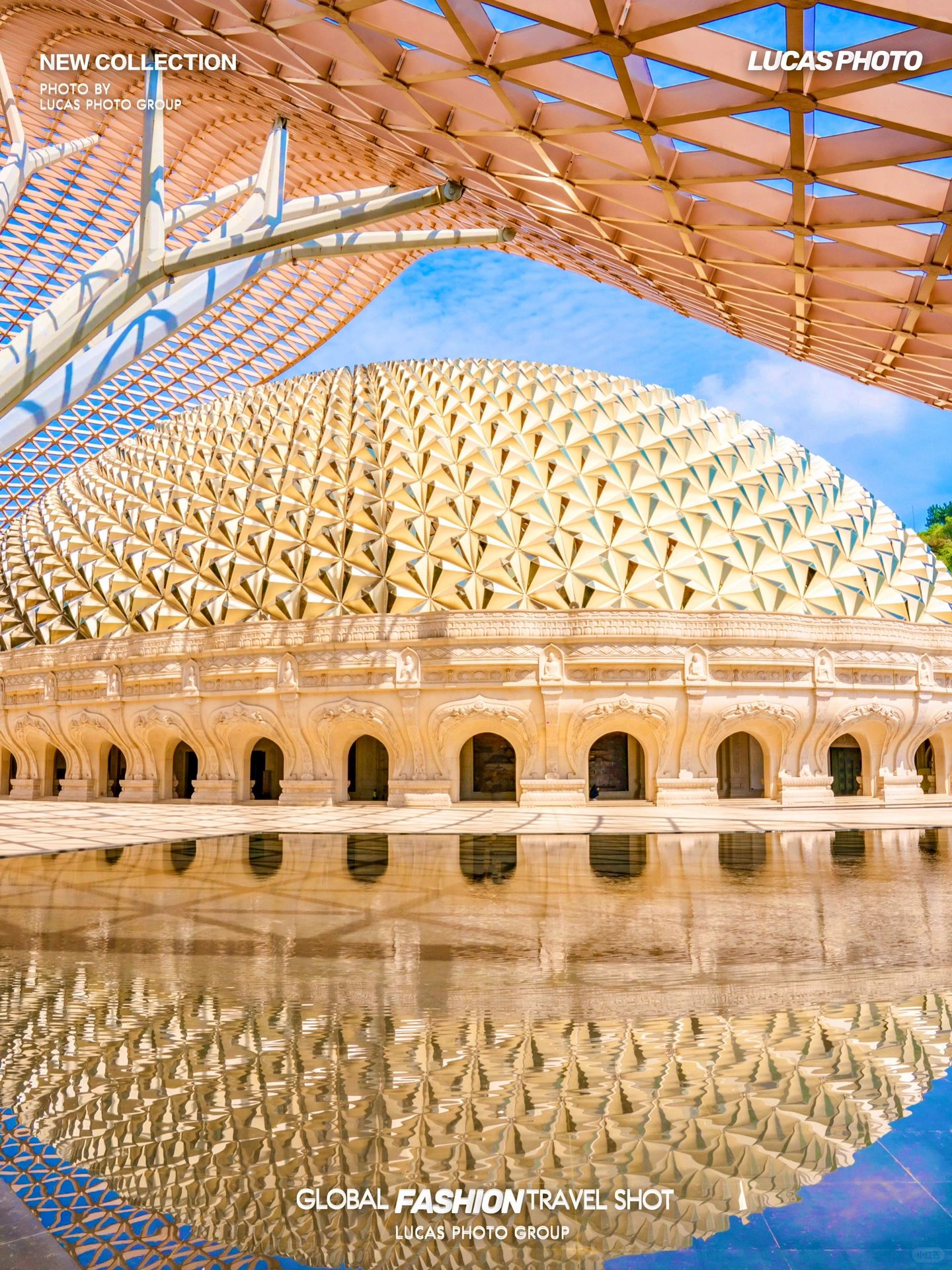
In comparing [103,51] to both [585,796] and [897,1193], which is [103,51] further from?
[897,1193]

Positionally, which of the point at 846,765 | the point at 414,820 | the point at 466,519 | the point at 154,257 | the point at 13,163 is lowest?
the point at 414,820

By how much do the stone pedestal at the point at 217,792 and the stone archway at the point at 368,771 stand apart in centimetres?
476

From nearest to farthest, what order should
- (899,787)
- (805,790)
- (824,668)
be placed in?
(824,668) → (805,790) → (899,787)

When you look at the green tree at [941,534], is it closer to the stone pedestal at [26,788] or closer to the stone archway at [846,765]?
the stone archway at [846,765]

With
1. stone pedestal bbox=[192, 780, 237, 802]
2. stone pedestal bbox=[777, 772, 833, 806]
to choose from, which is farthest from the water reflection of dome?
stone pedestal bbox=[192, 780, 237, 802]

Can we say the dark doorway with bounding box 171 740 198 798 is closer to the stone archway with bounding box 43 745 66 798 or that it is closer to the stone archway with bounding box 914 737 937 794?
the stone archway with bounding box 43 745 66 798

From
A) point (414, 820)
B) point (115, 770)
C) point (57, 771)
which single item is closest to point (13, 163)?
point (414, 820)

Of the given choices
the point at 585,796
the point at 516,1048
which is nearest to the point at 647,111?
the point at 516,1048

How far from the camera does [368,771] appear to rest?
35750mm

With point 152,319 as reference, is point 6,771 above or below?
below

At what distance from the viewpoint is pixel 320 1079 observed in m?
5.57

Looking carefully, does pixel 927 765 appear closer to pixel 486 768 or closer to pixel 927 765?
pixel 927 765

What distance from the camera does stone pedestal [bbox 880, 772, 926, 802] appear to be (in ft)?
102

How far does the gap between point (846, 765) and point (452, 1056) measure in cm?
3350
